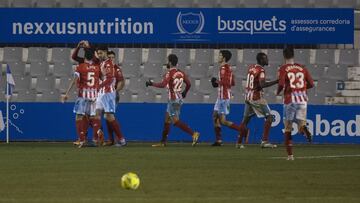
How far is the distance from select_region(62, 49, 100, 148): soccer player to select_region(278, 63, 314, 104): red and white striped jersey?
6.26 metres

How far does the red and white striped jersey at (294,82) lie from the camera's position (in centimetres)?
1923

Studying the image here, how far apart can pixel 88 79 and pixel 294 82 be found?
6.52m

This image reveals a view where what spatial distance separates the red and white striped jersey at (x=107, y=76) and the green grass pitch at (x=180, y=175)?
105 inches

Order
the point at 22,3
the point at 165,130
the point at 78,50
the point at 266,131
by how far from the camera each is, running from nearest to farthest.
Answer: the point at 266,131 → the point at 78,50 → the point at 165,130 → the point at 22,3

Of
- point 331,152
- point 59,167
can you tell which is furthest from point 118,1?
point 59,167

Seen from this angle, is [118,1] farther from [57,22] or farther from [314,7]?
[314,7]

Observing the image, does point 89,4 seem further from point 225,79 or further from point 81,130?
point 81,130

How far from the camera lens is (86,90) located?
2428 centimetres

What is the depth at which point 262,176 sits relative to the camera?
14.7 m

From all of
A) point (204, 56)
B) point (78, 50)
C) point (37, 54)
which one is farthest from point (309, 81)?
point (37, 54)

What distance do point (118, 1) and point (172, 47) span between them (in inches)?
89.3

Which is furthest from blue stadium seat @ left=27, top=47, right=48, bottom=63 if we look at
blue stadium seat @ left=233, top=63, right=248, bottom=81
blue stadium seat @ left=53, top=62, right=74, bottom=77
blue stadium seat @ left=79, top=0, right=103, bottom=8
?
blue stadium seat @ left=233, top=63, right=248, bottom=81

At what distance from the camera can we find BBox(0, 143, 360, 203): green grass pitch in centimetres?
1183

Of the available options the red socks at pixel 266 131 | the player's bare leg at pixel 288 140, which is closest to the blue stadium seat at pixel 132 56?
the red socks at pixel 266 131
